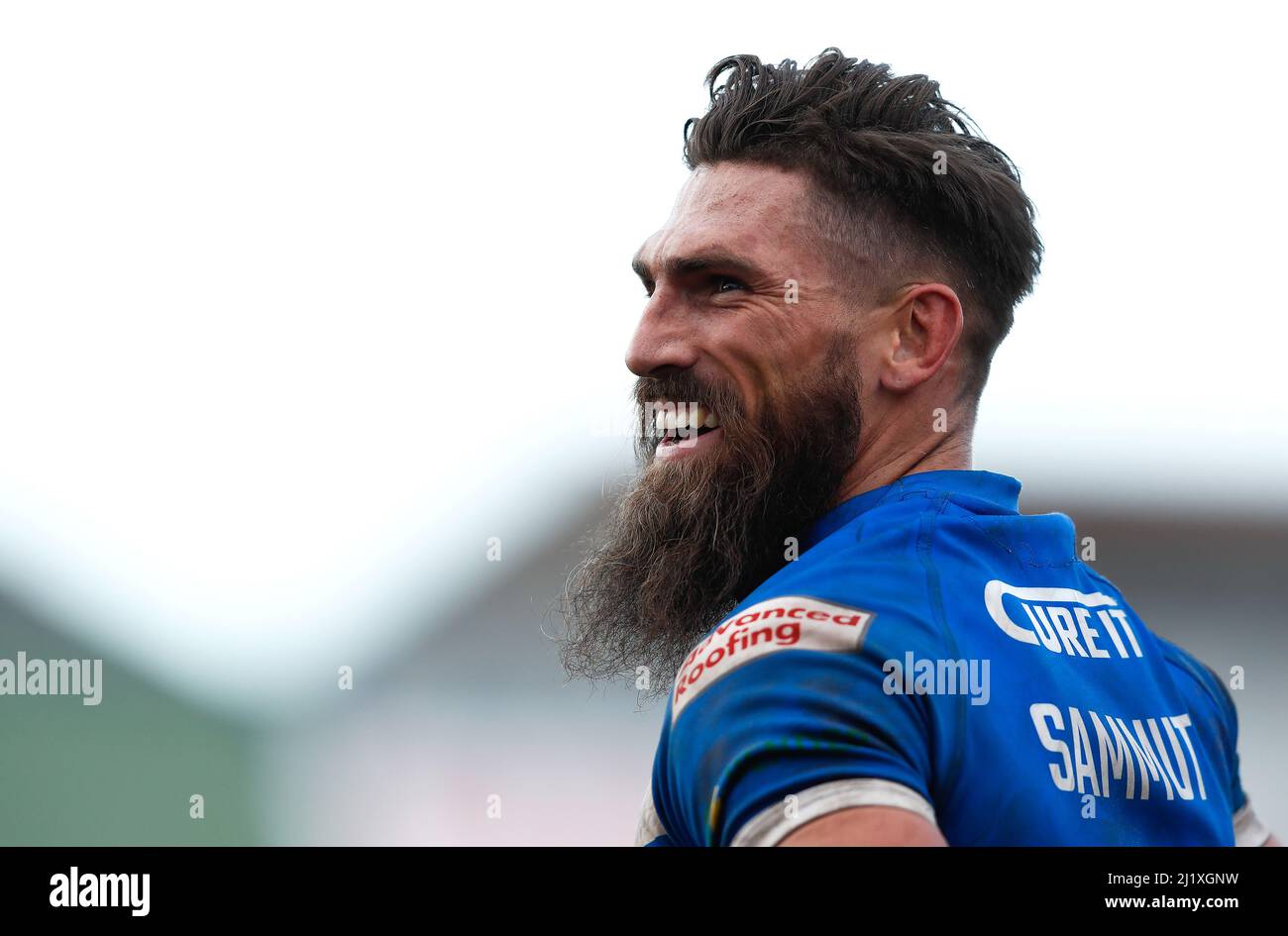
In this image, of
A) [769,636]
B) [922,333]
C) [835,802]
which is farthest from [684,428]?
[835,802]

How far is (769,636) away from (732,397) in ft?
3.05

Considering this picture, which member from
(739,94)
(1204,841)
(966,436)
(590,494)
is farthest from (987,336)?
(590,494)

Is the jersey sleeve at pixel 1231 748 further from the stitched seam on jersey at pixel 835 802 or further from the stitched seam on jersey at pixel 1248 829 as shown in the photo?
the stitched seam on jersey at pixel 835 802

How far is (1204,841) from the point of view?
2018mm

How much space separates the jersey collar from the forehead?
554 millimetres

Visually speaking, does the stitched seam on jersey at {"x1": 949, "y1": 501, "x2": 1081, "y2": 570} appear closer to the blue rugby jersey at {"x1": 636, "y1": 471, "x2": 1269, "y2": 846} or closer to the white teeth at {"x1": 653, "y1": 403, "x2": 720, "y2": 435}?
the blue rugby jersey at {"x1": 636, "y1": 471, "x2": 1269, "y2": 846}

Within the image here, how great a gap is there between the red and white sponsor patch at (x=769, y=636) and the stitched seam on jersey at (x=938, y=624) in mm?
133

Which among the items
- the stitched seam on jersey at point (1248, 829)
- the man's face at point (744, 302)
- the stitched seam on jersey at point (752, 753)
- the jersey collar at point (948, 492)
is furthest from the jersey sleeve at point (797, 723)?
the stitched seam on jersey at point (1248, 829)

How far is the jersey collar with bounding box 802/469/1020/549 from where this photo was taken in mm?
2260

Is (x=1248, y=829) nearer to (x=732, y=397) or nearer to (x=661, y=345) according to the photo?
(x=732, y=397)

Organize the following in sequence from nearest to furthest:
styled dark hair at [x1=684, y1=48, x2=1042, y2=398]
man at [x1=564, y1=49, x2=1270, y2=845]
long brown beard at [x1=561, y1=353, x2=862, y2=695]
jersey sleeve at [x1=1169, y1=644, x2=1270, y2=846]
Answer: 1. man at [x1=564, y1=49, x2=1270, y2=845]
2. jersey sleeve at [x1=1169, y1=644, x2=1270, y2=846]
3. long brown beard at [x1=561, y1=353, x2=862, y2=695]
4. styled dark hair at [x1=684, y1=48, x2=1042, y2=398]

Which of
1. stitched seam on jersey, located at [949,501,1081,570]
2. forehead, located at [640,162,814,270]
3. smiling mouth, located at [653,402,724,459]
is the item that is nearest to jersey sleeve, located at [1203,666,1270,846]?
stitched seam on jersey, located at [949,501,1081,570]

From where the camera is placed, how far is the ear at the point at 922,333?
259cm

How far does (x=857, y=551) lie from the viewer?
6.37 ft
